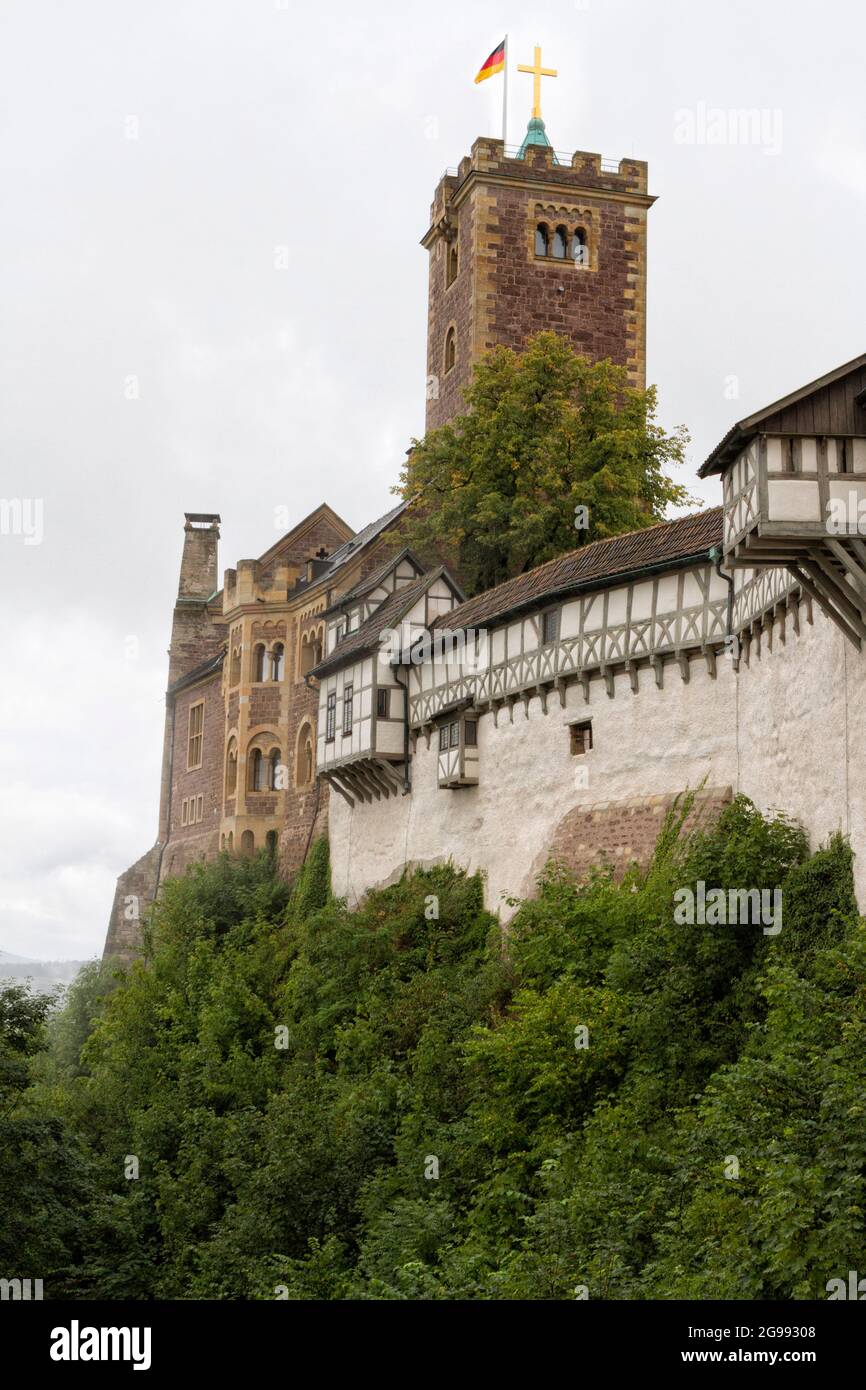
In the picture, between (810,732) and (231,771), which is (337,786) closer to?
(231,771)

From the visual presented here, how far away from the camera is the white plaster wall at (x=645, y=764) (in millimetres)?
21484

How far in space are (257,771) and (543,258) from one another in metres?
15.8

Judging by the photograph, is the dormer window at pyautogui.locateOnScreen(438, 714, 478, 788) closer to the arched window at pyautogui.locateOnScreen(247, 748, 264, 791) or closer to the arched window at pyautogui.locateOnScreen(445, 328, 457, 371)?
the arched window at pyautogui.locateOnScreen(247, 748, 264, 791)

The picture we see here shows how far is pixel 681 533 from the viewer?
27.5 m

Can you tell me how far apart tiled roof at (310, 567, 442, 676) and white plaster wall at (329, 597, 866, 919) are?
9.67ft

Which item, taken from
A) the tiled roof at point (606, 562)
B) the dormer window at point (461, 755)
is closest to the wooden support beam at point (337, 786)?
the dormer window at point (461, 755)

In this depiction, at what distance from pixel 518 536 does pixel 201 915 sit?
12.6 meters

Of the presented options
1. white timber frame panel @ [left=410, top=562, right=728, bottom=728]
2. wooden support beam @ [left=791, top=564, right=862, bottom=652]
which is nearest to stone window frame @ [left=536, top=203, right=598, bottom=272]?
white timber frame panel @ [left=410, top=562, right=728, bottom=728]

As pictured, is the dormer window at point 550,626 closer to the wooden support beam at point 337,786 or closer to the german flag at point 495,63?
the wooden support beam at point 337,786

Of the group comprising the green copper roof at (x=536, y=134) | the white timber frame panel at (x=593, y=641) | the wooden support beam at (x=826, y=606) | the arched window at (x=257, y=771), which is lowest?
the wooden support beam at (x=826, y=606)

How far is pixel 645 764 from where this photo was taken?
27.7m

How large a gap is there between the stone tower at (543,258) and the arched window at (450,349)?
3 cm
